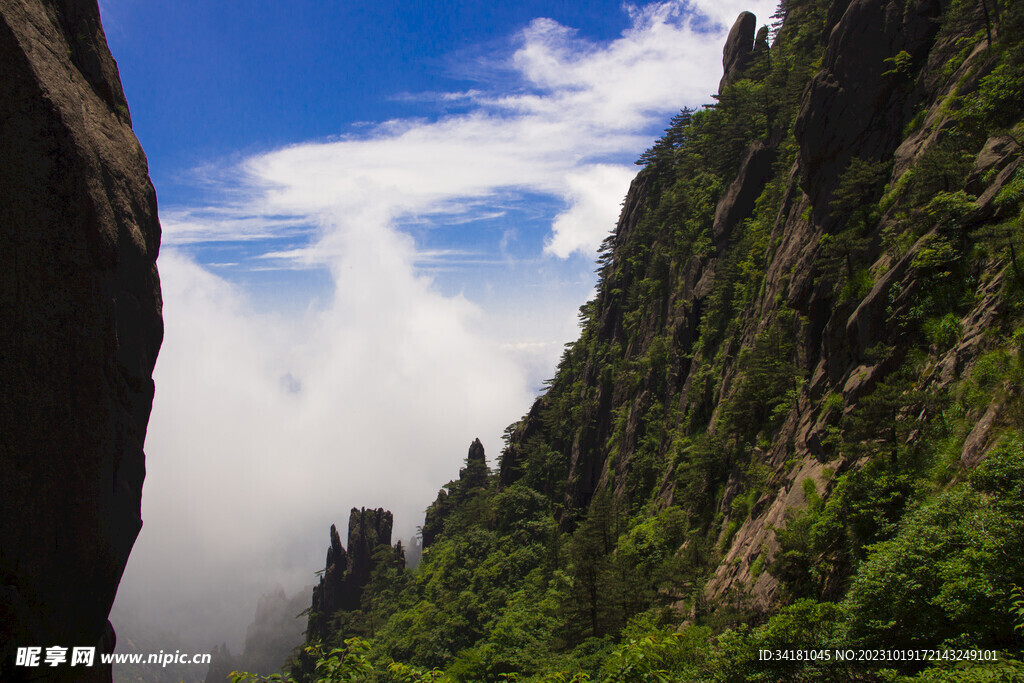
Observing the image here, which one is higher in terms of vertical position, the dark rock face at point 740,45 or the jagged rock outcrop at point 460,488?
the dark rock face at point 740,45

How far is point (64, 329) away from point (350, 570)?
7627 cm

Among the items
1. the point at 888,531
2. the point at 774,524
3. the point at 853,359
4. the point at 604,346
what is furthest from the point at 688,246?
the point at 888,531

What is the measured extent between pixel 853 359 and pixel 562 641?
21.1 m

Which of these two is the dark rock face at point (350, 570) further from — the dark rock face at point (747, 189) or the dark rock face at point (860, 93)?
the dark rock face at point (860, 93)

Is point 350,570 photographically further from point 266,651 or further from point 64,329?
point 266,651

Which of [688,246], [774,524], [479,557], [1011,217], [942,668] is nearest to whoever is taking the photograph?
[942,668]

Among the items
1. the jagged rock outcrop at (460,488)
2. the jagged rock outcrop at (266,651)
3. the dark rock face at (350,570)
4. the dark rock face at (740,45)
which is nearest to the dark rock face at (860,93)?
the dark rock face at (740,45)

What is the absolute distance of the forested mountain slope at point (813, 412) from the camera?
39.5 feet

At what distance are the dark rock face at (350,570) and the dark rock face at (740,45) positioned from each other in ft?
256

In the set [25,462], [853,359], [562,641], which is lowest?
[562,641]

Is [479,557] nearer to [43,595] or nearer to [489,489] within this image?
[489,489]

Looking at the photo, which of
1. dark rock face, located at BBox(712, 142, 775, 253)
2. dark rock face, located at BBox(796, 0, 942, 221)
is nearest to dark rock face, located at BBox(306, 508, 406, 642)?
dark rock face, located at BBox(712, 142, 775, 253)

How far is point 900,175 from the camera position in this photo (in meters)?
24.2

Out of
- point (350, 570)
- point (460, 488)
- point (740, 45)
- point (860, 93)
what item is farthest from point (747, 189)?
point (350, 570)
